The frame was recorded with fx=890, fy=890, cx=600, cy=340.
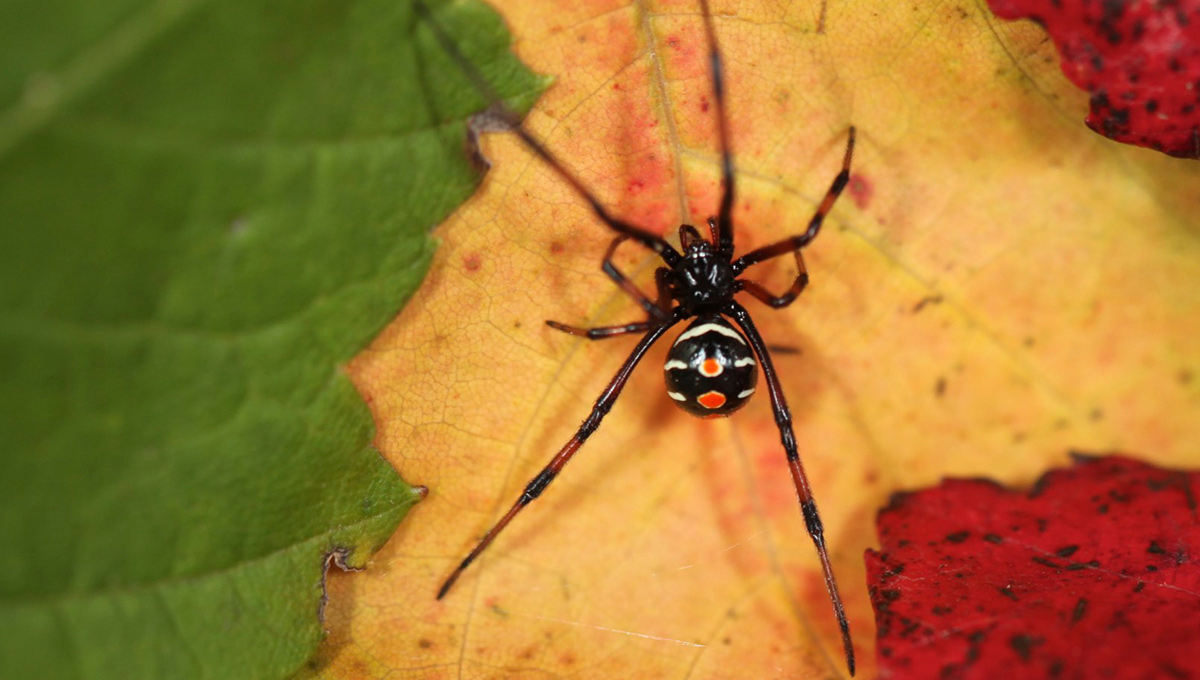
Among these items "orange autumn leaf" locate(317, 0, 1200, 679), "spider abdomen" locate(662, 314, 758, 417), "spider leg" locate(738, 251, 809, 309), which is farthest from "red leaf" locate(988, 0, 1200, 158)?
"spider abdomen" locate(662, 314, 758, 417)

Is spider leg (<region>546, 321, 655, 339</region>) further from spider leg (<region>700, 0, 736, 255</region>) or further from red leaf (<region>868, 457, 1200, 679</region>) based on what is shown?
red leaf (<region>868, 457, 1200, 679</region>)

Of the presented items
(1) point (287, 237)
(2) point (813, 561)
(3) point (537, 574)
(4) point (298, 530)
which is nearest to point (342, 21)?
(1) point (287, 237)

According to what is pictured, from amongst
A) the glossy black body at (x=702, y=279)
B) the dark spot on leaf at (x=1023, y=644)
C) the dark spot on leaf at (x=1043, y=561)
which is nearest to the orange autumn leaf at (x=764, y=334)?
the glossy black body at (x=702, y=279)

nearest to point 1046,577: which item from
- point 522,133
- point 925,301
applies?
point 925,301

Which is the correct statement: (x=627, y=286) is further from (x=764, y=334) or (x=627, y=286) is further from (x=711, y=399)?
(x=764, y=334)

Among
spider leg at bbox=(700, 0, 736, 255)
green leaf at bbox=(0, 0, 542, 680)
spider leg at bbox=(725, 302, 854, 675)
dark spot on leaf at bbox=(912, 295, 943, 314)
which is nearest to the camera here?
green leaf at bbox=(0, 0, 542, 680)

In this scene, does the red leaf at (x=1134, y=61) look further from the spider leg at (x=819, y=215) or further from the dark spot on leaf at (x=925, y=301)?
the dark spot on leaf at (x=925, y=301)

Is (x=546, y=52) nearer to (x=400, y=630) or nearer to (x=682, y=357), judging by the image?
(x=682, y=357)
